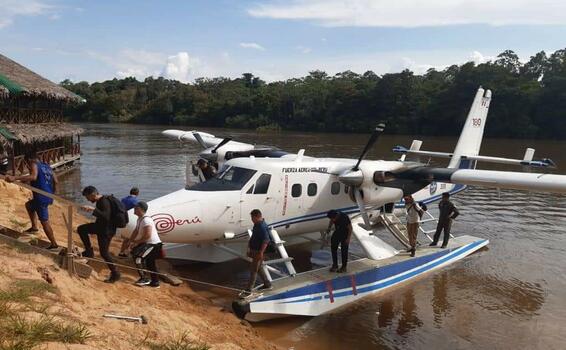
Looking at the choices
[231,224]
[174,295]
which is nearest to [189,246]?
[231,224]

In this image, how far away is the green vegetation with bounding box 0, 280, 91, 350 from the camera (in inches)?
194

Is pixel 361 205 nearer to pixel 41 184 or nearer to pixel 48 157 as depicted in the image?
pixel 41 184

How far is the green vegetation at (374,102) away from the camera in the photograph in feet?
224

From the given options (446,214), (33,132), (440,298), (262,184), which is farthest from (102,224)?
(33,132)

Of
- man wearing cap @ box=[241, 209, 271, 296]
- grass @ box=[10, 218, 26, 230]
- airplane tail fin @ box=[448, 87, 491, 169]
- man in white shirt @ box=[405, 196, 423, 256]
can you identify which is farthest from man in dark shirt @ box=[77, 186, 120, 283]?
airplane tail fin @ box=[448, 87, 491, 169]

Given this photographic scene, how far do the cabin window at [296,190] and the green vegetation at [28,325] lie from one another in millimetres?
6231

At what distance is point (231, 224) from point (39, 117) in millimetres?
21862

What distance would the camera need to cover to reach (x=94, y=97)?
363ft

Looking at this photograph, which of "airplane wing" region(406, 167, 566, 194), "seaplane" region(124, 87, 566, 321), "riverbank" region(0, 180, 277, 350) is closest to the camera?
"riverbank" region(0, 180, 277, 350)

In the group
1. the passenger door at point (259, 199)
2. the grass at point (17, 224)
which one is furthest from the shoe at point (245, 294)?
the grass at point (17, 224)

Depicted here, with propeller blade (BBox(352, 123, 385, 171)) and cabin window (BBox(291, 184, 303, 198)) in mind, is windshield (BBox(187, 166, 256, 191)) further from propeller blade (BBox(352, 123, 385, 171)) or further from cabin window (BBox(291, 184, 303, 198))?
propeller blade (BBox(352, 123, 385, 171))

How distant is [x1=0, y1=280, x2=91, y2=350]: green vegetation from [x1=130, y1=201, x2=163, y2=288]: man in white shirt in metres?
2.39

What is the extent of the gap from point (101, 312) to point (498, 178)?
8392 millimetres

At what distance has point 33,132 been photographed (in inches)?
949
